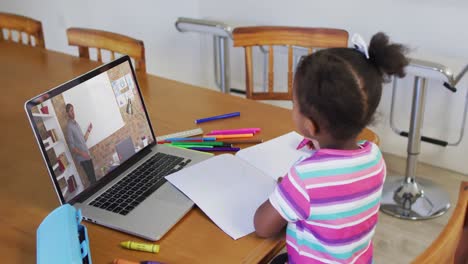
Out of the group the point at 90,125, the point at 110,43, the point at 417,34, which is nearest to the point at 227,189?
the point at 90,125

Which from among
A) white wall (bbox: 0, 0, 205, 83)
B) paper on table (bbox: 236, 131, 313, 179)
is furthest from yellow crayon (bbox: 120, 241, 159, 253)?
white wall (bbox: 0, 0, 205, 83)

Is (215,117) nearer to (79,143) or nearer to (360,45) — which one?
(79,143)

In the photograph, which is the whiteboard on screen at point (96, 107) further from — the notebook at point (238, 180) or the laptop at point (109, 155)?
the notebook at point (238, 180)

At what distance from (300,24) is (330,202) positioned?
7.46 feet

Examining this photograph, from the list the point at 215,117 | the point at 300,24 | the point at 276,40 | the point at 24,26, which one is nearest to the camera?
the point at 215,117

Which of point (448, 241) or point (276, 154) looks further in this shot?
point (276, 154)

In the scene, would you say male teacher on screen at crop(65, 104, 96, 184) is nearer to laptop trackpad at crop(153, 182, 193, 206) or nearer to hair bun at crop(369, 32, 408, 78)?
laptop trackpad at crop(153, 182, 193, 206)

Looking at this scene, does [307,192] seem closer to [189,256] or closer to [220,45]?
[189,256]

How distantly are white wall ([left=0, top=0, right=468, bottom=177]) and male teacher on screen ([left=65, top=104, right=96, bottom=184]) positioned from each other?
1.52m

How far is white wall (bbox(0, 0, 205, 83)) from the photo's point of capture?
3.21 meters

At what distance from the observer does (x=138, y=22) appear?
336 centimetres

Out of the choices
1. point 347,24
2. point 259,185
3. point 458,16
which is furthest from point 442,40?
point 259,185

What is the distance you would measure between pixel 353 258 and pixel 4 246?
0.68m

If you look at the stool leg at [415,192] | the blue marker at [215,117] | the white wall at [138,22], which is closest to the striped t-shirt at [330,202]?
the blue marker at [215,117]
